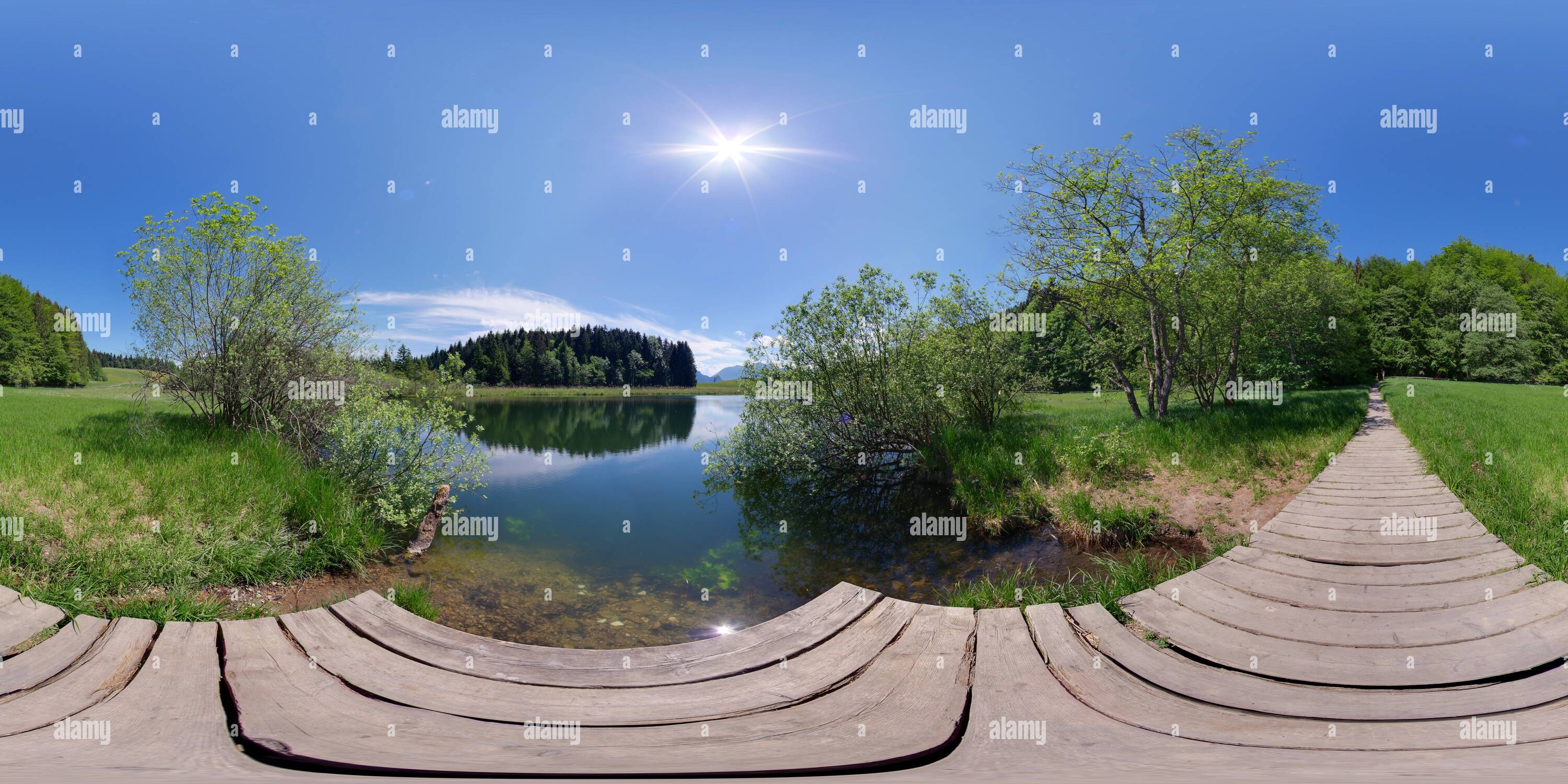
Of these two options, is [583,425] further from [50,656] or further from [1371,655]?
[1371,655]

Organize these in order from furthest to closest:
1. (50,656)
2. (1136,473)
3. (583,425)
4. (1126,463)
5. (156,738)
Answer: (583,425) → (1126,463) → (1136,473) → (50,656) → (156,738)

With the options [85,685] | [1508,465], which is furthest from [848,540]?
[1508,465]

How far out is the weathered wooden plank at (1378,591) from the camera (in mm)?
3836

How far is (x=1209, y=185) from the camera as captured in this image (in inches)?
429

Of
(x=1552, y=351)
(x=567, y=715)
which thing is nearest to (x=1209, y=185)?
(x=567, y=715)

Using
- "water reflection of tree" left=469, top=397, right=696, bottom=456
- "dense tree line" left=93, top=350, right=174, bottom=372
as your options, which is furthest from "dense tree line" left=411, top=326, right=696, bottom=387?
"dense tree line" left=93, top=350, right=174, bottom=372

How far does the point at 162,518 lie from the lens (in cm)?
593

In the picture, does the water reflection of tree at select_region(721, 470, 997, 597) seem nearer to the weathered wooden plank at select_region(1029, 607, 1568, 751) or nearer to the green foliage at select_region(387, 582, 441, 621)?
the green foliage at select_region(387, 582, 441, 621)

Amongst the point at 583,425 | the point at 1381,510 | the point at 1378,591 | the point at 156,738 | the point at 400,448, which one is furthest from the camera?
the point at 583,425

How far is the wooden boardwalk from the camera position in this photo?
1.76m

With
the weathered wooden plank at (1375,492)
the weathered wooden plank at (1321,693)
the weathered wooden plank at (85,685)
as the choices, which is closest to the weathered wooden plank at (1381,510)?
the weathered wooden plank at (1375,492)

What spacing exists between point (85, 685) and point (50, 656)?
21.8 inches

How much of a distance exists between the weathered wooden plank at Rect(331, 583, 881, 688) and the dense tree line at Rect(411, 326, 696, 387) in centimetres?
7654

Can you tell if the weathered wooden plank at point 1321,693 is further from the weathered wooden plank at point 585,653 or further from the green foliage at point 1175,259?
the green foliage at point 1175,259
